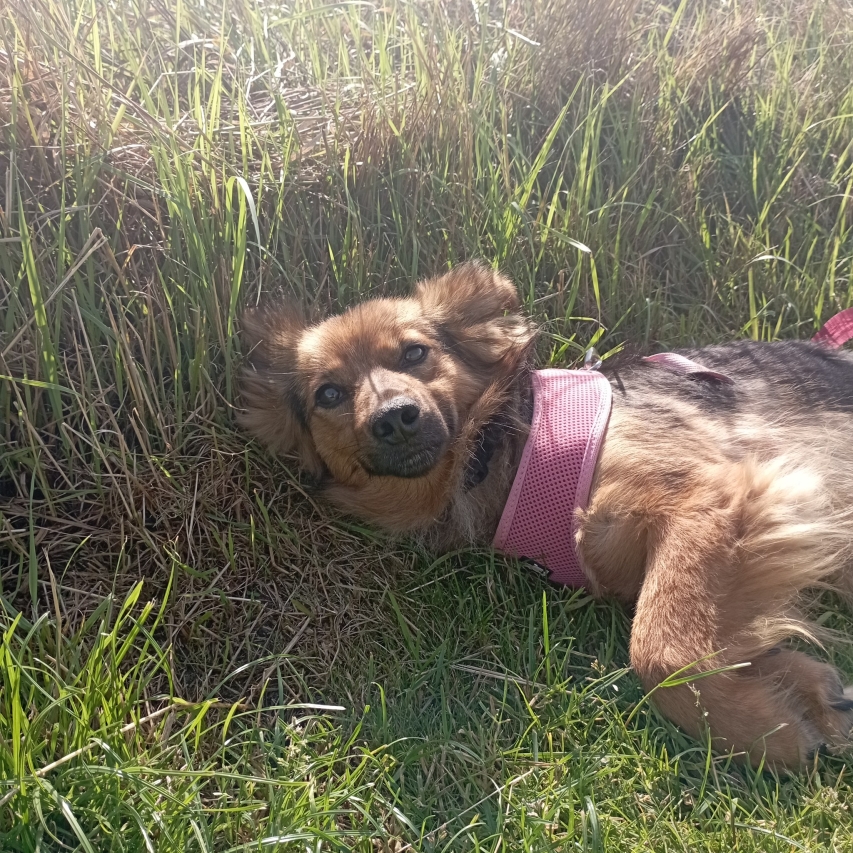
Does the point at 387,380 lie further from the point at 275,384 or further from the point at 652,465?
the point at 652,465

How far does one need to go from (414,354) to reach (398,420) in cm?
48

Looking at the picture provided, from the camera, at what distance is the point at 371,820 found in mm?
2025

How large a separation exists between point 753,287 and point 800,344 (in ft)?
1.77

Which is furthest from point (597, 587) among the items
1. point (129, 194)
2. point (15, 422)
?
point (129, 194)

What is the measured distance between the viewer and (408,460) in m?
2.89

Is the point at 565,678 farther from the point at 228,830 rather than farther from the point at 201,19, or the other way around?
the point at 201,19

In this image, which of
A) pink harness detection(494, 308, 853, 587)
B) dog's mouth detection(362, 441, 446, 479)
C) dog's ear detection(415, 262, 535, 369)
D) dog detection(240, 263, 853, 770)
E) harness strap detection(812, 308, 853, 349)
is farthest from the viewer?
harness strap detection(812, 308, 853, 349)

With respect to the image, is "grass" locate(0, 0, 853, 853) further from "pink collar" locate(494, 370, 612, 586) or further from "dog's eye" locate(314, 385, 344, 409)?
"dog's eye" locate(314, 385, 344, 409)

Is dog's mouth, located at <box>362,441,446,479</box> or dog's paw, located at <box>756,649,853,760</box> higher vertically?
dog's mouth, located at <box>362,441,446,479</box>

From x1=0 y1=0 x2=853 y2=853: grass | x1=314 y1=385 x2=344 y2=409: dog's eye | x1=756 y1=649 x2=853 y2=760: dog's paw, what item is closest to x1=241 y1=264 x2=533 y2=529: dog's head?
x1=314 y1=385 x2=344 y2=409: dog's eye

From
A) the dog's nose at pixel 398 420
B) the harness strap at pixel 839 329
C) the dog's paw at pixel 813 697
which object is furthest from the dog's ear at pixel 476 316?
the dog's paw at pixel 813 697

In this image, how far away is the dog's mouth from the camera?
2.88 meters

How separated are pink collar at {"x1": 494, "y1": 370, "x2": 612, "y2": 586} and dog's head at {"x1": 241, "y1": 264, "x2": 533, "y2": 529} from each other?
0.30 meters

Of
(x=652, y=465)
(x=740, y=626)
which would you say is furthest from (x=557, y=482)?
(x=740, y=626)
